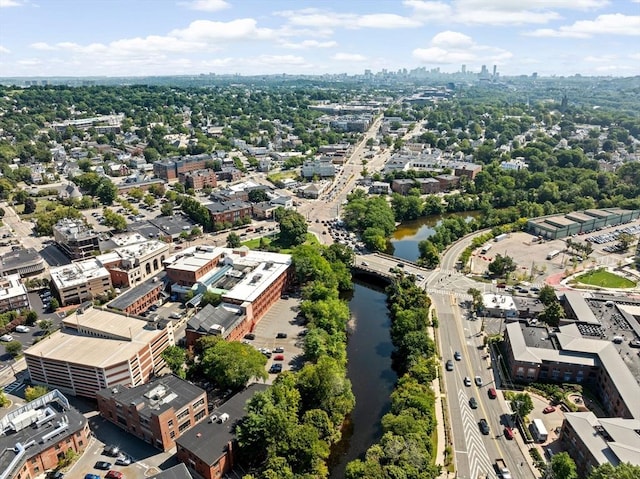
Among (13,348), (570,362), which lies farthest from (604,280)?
(13,348)

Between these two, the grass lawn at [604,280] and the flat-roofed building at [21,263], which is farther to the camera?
the flat-roofed building at [21,263]

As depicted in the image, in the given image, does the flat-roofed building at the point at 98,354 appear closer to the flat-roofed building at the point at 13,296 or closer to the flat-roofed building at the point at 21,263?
the flat-roofed building at the point at 13,296

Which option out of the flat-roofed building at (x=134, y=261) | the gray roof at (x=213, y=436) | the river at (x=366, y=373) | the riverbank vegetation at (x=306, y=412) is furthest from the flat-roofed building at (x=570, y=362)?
the flat-roofed building at (x=134, y=261)

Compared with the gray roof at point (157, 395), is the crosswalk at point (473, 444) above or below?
below

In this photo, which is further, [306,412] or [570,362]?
[570,362]

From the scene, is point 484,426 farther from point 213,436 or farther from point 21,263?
point 21,263

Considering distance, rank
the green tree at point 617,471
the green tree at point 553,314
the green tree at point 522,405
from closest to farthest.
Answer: the green tree at point 617,471 < the green tree at point 522,405 < the green tree at point 553,314
